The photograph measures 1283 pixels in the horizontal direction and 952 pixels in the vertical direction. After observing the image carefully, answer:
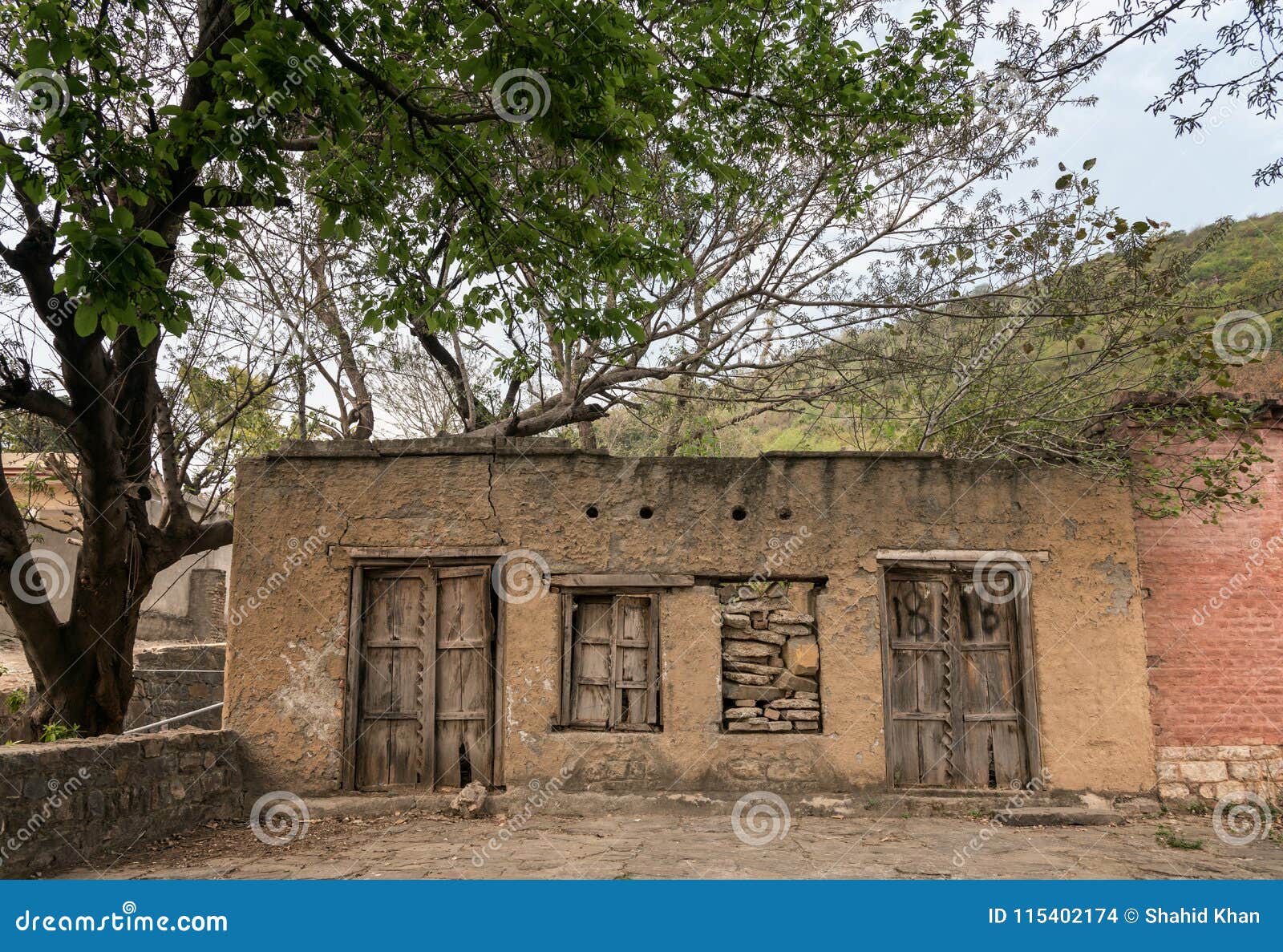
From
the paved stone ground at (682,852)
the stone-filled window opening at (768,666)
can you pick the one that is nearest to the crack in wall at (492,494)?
the stone-filled window opening at (768,666)

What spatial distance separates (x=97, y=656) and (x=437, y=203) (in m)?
5.22

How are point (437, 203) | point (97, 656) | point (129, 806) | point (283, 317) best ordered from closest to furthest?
point (129, 806), point (437, 203), point (97, 656), point (283, 317)

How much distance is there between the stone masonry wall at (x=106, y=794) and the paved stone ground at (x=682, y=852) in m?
0.21

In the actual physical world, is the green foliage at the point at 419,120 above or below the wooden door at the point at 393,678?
above

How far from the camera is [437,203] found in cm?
628

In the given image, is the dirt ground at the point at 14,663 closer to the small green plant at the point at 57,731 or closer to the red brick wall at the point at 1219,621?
the small green plant at the point at 57,731

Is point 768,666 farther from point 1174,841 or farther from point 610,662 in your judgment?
point 1174,841

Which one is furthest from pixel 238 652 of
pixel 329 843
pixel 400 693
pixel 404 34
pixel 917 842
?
pixel 917 842

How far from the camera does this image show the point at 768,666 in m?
7.69

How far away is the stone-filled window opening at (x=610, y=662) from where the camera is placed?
754 cm

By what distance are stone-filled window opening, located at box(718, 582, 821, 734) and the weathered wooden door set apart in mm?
640

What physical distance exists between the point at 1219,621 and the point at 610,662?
16.7ft

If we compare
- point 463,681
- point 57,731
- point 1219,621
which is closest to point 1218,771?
point 1219,621

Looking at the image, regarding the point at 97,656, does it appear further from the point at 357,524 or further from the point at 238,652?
the point at 357,524
